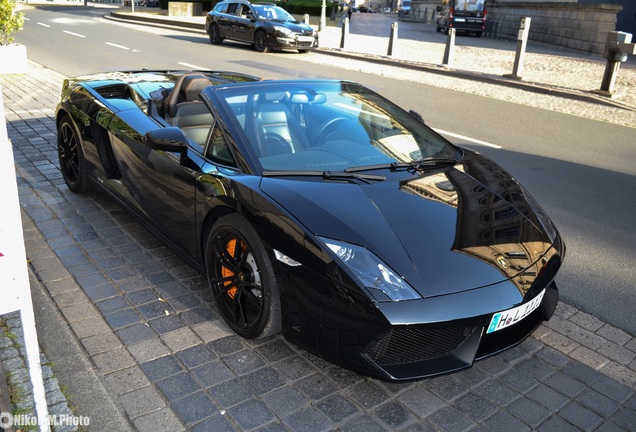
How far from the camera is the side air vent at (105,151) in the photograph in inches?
182

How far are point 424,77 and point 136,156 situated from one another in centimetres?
1182

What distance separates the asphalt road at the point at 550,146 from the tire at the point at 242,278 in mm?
2171

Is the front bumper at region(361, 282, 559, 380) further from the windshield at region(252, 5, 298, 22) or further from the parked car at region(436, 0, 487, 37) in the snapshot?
the parked car at region(436, 0, 487, 37)

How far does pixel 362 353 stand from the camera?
2680mm

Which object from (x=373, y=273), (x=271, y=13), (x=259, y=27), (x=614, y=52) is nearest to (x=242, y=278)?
(x=373, y=273)

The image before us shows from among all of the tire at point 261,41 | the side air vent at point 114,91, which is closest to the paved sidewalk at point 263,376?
the side air vent at point 114,91

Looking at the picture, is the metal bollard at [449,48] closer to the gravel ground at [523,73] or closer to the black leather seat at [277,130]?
the gravel ground at [523,73]

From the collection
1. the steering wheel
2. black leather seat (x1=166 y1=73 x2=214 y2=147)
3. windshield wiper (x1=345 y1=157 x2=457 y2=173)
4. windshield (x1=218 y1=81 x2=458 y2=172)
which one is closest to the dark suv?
black leather seat (x1=166 y1=73 x2=214 y2=147)

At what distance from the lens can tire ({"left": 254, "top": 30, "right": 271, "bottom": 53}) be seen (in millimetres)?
19469

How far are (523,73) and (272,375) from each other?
14.7 m

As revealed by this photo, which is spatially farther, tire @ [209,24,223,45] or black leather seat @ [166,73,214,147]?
tire @ [209,24,223,45]

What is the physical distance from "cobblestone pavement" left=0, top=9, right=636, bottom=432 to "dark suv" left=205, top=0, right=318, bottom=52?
628 inches

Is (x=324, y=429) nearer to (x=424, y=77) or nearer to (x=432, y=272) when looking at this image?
(x=432, y=272)

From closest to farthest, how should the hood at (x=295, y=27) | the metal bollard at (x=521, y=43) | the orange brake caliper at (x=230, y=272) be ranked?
the orange brake caliper at (x=230, y=272) < the metal bollard at (x=521, y=43) < the hood at (x=295, y=27)
